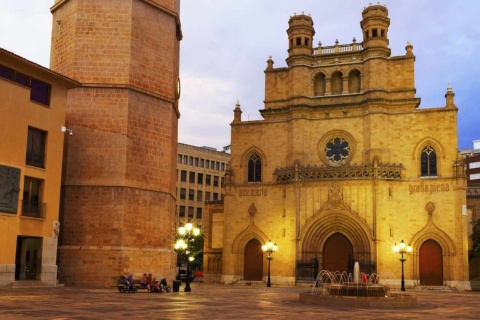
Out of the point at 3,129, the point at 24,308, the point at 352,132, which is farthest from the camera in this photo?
the point at 352,132

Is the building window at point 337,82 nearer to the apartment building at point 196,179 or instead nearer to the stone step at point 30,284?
the stone step at point 30,284

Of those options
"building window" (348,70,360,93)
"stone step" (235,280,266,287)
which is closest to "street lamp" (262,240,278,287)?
"stone step" (235,280,266,287)

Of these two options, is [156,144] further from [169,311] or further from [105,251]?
[169,311]

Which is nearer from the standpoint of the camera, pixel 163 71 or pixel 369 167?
pixel 163 71

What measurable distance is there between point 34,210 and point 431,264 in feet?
89.5

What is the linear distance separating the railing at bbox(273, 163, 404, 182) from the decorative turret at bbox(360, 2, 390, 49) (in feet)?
31.6

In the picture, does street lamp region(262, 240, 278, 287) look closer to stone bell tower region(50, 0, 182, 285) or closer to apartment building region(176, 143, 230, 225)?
stone bell tower region(50, 0, 182, 285)

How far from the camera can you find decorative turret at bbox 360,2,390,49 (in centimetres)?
4541

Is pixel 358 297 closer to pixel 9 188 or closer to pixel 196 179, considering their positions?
pixel 9 188

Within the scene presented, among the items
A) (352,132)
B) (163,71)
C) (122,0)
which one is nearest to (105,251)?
(163,71)

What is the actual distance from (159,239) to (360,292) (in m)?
12.7

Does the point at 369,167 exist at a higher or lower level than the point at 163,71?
lower

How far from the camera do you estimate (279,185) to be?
45000mm

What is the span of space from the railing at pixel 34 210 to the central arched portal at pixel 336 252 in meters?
23.0
